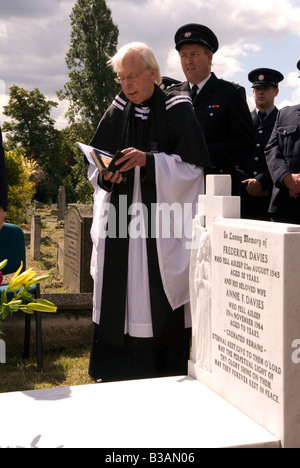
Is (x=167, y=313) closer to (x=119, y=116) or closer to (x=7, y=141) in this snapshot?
(x=119, y=116)

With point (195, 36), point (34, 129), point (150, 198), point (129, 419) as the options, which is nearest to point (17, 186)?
point (195, 36)

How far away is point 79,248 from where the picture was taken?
678 centimetres

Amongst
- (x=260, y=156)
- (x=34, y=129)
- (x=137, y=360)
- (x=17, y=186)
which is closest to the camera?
(x=137, y=360)

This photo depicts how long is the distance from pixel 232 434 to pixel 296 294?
25.1 inches

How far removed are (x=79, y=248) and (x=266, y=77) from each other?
277 centimetres

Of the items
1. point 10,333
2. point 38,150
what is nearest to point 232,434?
point 10,333

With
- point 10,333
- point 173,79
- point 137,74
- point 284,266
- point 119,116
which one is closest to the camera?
point 284,266

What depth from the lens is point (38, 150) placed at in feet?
153

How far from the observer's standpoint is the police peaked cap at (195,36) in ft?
14.7

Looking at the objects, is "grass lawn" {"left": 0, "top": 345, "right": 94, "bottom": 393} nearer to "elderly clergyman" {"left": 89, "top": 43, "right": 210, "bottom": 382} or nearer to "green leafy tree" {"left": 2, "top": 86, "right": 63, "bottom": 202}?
"elderly clergyman" {"left": 89, "top": 43, "right": 210, "bottom": 382}

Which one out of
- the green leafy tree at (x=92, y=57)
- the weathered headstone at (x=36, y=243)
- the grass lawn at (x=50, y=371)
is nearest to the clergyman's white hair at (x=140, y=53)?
the grass lawn at (x=50, y=371)

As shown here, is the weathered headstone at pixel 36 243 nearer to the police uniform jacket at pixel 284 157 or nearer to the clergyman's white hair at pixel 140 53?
the police uniform jacket at pixel 284 157

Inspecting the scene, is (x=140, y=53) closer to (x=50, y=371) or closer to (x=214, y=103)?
(x=214, y=103)

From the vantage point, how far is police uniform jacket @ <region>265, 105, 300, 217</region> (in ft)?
14.9
